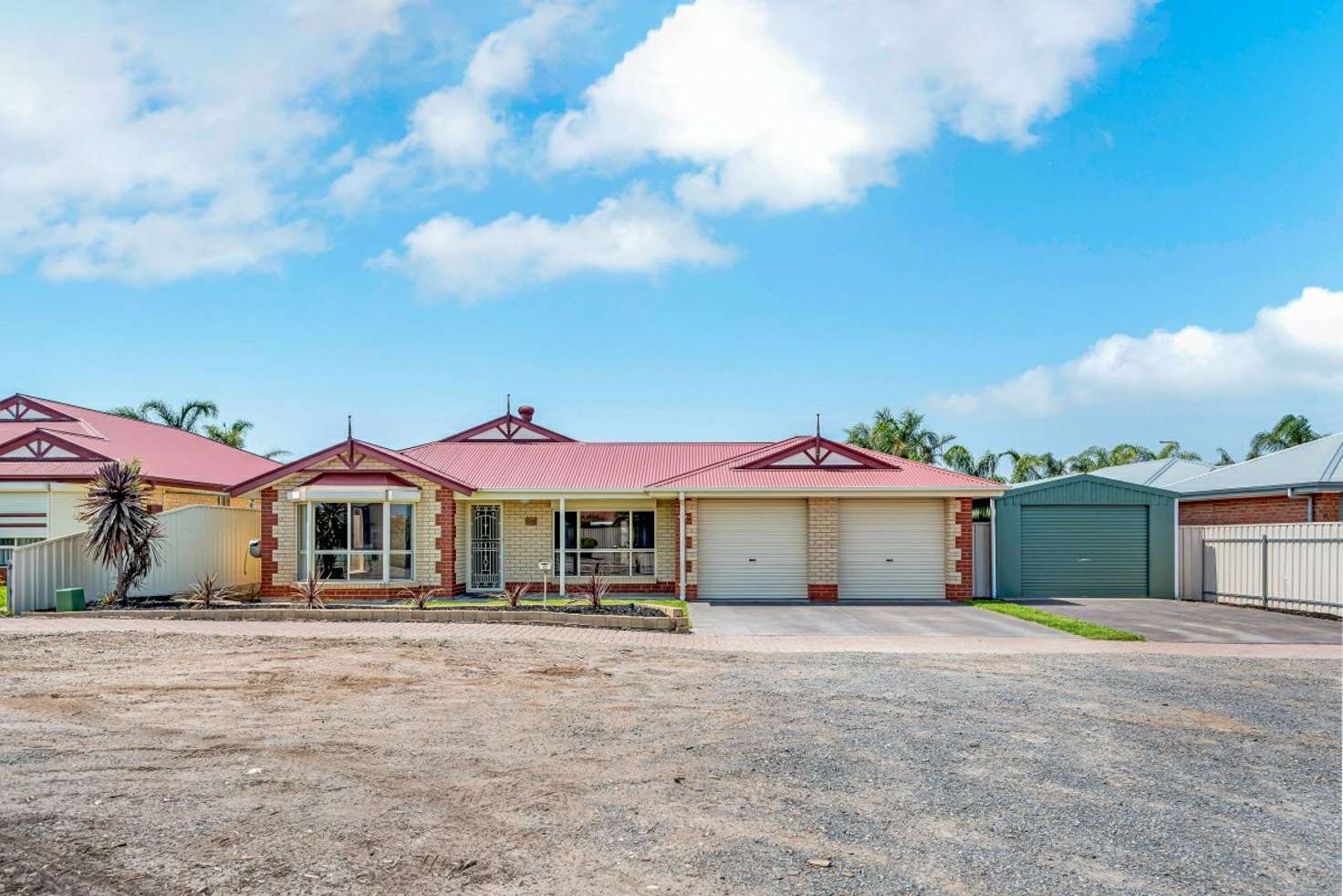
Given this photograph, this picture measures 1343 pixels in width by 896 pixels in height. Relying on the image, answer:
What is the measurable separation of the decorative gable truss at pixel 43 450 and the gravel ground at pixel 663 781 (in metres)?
12.5

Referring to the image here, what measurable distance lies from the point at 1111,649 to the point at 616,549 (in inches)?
447

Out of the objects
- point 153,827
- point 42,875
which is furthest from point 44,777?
point 42,875

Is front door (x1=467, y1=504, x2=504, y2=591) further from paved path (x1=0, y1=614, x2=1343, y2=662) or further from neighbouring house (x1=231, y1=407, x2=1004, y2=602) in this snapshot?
paved path (x1=0, y1=614, x2=1343, y2=662)

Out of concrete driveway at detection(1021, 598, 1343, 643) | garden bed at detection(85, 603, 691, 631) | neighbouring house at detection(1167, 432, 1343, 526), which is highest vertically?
neighbouring house at detection(1167, 432, 1343, 526)

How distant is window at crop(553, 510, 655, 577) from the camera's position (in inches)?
866

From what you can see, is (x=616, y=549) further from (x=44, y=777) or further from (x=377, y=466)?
(x=44, y=777)

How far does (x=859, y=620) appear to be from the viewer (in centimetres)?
1720

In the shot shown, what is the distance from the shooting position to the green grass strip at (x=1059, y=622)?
1493 centimetres

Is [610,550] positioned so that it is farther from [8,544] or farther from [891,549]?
[8,544]

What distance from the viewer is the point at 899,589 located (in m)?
21.2

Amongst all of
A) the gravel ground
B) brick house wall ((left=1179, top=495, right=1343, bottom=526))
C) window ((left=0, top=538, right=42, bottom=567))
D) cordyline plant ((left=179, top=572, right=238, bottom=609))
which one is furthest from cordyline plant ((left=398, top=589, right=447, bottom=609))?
brick house wall ((left=1179, top=495, right=1343, bottom=526))

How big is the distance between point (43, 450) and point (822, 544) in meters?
18.4

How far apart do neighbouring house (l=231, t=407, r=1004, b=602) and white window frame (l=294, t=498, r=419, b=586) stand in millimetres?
40

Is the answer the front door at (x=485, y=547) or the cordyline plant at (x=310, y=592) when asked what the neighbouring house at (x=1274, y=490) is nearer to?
the front door at (x=485, y=547)
